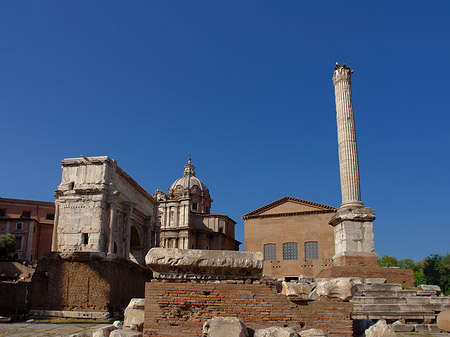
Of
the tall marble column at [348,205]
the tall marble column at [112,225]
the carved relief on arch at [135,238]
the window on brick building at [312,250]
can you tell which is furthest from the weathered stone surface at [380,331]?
the window on brick building at [312,250]

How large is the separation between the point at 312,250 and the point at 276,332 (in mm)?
39200

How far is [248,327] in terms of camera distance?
6641 millimetres

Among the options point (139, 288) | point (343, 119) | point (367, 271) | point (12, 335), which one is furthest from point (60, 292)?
point (343, 119)

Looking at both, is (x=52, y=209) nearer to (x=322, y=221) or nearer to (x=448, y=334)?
(x=322, y=221)

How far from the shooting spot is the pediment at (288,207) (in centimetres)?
4575

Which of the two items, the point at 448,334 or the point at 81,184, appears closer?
the point at 448,334

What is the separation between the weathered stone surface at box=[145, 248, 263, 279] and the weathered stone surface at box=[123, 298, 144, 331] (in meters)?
1.01

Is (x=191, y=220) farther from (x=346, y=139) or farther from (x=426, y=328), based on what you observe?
(x=426, y=328)

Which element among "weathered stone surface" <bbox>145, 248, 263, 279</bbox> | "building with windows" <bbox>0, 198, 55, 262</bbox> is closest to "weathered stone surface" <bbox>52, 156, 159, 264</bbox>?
"weathered stone surface" <bbox>145, 248, 263, 279</bbox>

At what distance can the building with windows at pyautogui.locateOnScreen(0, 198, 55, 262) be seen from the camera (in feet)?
149

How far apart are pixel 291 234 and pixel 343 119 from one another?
92.5 ft

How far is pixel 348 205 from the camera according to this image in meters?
17.1

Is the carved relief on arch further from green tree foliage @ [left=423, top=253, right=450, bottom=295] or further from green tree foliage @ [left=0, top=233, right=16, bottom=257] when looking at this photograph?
green tree foliage @ [left=423, top=253, right=450, bottom=295]

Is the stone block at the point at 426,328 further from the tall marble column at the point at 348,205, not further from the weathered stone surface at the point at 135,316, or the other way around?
the weathered stone surface at the point at 135,316
